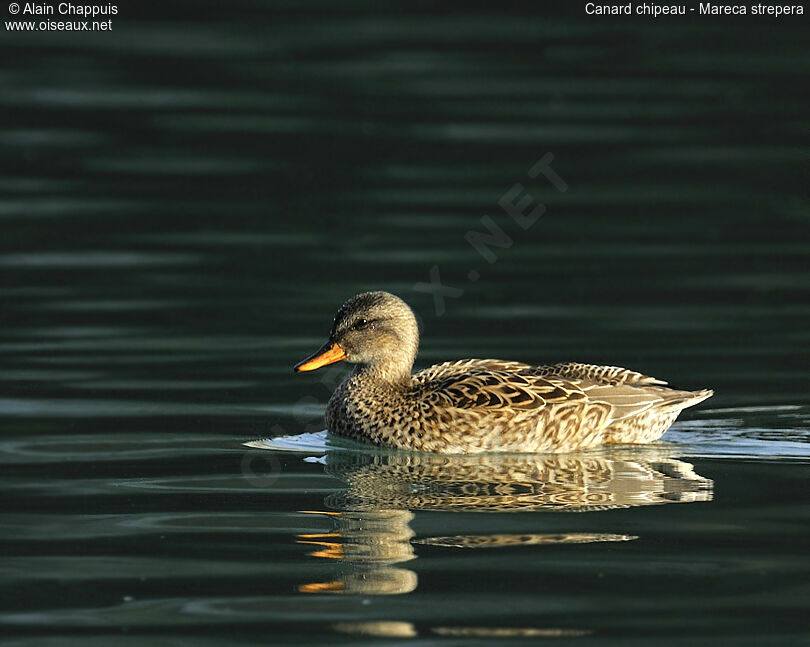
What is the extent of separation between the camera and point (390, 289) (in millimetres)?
13930

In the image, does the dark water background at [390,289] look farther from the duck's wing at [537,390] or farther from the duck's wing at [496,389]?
the duck's wing at [496,389]

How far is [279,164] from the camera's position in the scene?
727 inches

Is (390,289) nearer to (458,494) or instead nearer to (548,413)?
(548,413)

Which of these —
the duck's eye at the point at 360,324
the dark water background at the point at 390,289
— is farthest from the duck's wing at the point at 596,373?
the duck's eye at the point at 360,324

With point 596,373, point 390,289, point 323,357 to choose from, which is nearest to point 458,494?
point 596,373

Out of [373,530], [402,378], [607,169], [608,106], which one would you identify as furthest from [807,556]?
[608,106]

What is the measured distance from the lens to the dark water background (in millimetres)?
7594

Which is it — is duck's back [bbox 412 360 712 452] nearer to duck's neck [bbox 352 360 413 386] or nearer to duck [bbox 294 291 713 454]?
duck [bbox 294 291 713 454]

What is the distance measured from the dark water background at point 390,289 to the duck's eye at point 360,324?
659 mm

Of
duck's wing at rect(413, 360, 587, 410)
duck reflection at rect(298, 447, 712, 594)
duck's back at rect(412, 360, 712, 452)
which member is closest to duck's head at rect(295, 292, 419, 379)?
duck's wing at rect(413, 360, 587, 410)

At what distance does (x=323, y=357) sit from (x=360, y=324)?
0.30 m

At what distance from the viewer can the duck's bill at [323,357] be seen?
11062 millimetres

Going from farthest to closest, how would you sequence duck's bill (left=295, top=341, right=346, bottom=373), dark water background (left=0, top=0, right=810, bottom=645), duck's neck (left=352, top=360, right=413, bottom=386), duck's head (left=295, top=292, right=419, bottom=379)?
duck's neck (left=352, top=360, right=413, bottom=386), duck's head (left=295, top=292, right=419, bottom=379), duck's bill (left=295, top=341, right=346, bottom=373), dark water background (left=0, top=0, right=810, bottom=645)

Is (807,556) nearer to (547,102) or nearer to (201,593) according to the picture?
(201,593)
